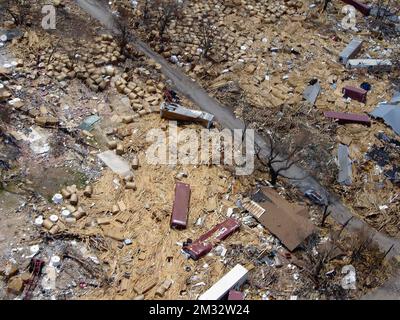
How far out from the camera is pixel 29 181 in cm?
1248

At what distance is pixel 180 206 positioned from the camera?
12.4 metres

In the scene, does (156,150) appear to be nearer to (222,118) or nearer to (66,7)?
(222,118)

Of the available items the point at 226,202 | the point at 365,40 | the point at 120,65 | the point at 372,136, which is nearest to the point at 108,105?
the point at 120,65

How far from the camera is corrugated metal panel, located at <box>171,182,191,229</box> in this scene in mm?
12164

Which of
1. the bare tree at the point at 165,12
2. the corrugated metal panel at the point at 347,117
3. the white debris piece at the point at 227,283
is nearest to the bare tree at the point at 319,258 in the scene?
the white debris piece at the point at 227,283

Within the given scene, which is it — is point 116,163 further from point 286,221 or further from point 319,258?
point 319,258

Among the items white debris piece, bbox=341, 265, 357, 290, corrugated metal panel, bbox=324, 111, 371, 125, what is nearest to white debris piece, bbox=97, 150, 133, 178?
white debris piece, bbox=341, 265, 357, 290

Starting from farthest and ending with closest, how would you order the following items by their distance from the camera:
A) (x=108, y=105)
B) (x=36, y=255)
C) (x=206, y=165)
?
(x=108, y=105), (x=206, y=165), (x=36, y=255)

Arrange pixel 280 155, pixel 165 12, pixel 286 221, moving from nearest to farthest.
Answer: pixel 286 221 < pixel 280 155 < pixel 165 12

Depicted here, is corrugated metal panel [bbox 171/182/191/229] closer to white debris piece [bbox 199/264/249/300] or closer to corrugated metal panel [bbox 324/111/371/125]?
white debris piece [bbox 199/264/249/300]

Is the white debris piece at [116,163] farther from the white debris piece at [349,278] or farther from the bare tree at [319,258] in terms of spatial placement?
the white debris piece at [349,278]

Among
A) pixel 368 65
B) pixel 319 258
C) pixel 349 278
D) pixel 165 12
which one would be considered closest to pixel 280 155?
pixel 319 258

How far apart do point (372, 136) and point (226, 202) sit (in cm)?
526

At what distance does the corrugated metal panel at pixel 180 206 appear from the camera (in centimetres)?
1216
